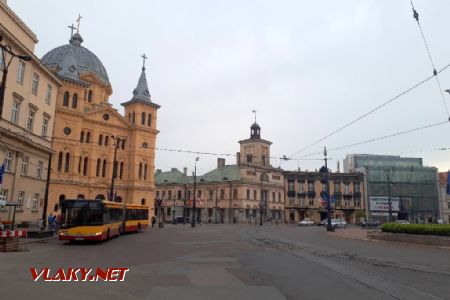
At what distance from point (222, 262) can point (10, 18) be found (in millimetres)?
26937

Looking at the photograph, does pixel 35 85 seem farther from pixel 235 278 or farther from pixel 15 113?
pixel 235 278

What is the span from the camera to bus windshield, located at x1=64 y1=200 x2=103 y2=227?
2331 cm

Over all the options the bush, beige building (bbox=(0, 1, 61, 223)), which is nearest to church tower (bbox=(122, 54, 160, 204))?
beige building (bbox=(0, 1, 61, 223))

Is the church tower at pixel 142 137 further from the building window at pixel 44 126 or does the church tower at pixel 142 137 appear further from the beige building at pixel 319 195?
the beige building at pixel 319 195

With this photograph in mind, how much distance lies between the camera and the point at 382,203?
94312mm

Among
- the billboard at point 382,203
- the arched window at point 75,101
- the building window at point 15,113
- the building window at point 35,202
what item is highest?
the arched window at point 75,101

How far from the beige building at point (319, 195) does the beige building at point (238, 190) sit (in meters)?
3.10

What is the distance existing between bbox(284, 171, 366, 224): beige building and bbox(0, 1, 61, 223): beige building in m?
67.9

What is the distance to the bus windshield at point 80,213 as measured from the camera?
23312mm

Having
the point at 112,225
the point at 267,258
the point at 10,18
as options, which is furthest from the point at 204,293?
the point at 10,18

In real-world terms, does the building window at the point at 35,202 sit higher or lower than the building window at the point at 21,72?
lower

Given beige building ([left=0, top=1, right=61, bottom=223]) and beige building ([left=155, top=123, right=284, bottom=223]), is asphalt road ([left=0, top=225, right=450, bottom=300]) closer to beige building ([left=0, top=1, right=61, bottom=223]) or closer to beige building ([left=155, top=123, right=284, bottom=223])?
beige building ([left=0, top=1, right=61, bottom=223])

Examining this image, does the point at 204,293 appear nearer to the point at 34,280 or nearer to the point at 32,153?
the point at 34,280

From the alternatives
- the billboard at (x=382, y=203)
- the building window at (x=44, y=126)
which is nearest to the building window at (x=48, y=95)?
the building window at (x=44, y=126)
